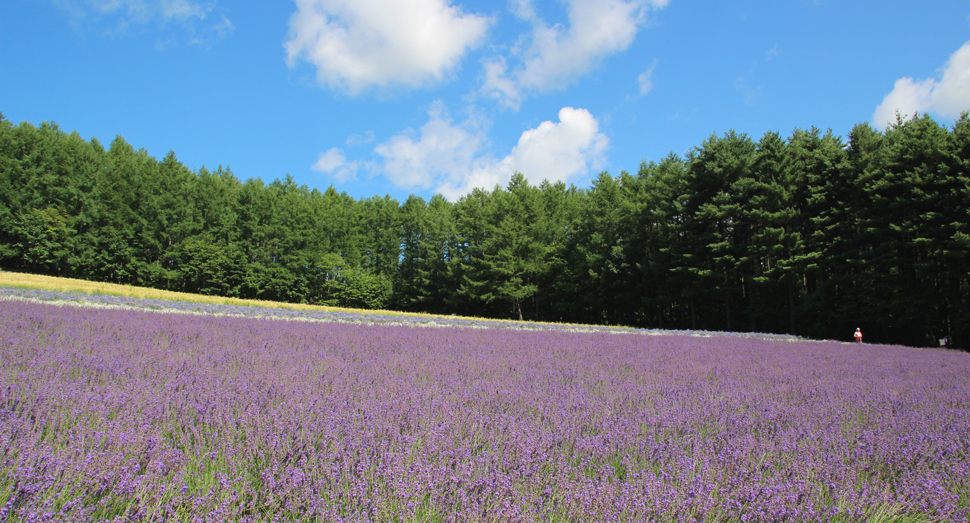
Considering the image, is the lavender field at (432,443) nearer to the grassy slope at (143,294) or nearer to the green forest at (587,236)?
the grassy slope at (143,294)

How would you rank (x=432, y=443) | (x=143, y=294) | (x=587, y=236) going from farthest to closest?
1. (x=587, y=236)
2. (x=143, y=294)
3. (x=432, y=443)

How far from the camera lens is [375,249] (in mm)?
47938

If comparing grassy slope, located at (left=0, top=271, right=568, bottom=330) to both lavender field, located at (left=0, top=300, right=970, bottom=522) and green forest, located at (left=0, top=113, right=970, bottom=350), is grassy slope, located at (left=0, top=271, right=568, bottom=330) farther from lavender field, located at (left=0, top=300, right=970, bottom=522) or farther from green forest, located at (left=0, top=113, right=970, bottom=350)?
green forest, located at (left=0, top=113, right=970, bottom=350)

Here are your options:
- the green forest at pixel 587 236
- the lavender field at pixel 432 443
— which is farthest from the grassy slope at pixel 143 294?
the green forest at pixel 587 236

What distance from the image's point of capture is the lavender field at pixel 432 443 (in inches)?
80.6

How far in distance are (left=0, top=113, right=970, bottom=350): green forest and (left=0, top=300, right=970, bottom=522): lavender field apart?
21.0m

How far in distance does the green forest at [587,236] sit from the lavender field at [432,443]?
825 inches

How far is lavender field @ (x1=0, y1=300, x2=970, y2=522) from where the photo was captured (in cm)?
205

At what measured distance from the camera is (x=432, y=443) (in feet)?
9.00

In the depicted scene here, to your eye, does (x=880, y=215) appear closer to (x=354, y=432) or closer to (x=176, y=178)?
(x=354, y=432)

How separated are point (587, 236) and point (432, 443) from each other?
117ft

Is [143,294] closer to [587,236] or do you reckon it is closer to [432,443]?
[432,443]

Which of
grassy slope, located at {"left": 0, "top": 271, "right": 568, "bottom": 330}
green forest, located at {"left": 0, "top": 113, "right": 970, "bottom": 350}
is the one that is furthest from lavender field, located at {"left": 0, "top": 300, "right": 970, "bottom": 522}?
green forest, located at {"left": 0, "top": 113, "right": 970, "bottom": 350}

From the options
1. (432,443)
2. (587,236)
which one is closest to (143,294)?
(432,443)
